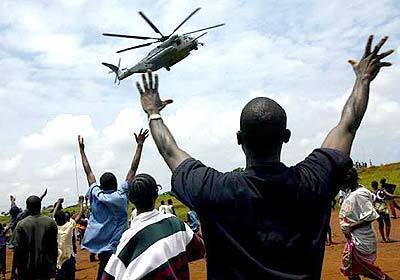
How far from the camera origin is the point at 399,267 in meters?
11.9

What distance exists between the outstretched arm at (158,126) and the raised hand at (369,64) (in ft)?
3.09

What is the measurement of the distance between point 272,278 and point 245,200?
33 cm

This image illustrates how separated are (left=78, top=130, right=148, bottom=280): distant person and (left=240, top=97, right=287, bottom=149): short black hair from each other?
12.7 feet

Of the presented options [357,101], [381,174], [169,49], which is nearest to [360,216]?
[357,101]

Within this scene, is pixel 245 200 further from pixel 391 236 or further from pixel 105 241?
pixel 391 236

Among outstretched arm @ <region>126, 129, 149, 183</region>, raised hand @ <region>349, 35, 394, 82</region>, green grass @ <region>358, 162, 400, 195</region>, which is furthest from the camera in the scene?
green grass @ <region>358, 162, 400, 195</region>

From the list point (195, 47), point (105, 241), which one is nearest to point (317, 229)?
point (105, 241)

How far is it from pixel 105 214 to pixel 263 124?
428cm

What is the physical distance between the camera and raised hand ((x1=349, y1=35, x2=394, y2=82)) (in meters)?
2.91

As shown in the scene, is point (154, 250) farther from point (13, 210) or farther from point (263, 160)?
point (13, 210)

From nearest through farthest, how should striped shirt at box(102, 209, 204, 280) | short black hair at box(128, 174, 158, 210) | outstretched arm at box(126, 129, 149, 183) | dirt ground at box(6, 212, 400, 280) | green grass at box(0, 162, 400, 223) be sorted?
striped shirt at box(102, 209, 204, 280) → short black hair at box(128, 174, 158, 210) → outstretched arm at box(126, 129, 149, 183) → dirt ground at box(6, 212, 400, 280) → green grass at box(0, 162, 400, 223)

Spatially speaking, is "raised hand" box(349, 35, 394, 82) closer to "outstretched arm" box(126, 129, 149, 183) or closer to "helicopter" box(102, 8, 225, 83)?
"outstretched arm" box(126, 129, 149, 183)

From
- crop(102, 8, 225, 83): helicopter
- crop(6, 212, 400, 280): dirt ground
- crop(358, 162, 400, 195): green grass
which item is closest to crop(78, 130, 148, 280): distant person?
crop(6, 212, 400, 280): dirt ground

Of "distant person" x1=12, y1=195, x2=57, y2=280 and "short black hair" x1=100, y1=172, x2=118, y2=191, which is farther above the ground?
"short black hair" x1=100, y1=172, x2=118, y2=191
